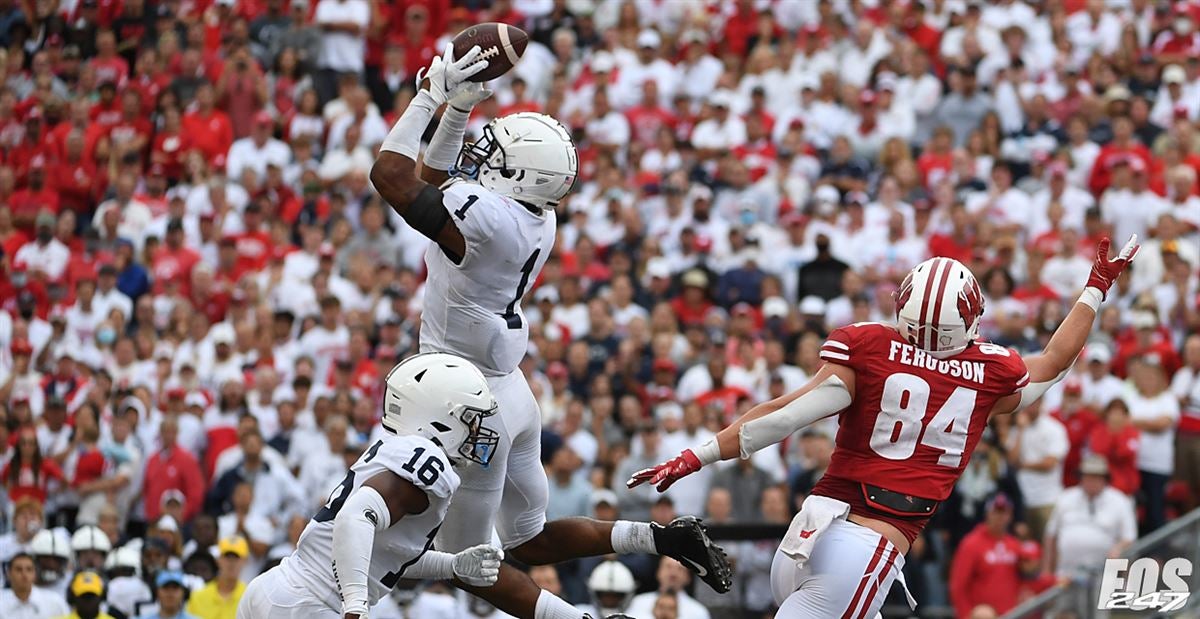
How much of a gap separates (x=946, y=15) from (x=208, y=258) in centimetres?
791

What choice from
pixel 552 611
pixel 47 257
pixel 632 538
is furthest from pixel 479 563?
pixel 47 257

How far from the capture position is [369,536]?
749 cm

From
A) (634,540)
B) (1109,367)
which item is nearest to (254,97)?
(1109,367)

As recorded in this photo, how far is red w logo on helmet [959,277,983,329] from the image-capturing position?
8.02m

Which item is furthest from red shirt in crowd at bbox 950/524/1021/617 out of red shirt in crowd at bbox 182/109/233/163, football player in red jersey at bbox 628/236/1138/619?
red shirt in crowd at bbox 182/109/233/163

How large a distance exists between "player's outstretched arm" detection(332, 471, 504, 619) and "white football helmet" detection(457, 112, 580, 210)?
4.69ft

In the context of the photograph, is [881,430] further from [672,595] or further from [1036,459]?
[1036,459]

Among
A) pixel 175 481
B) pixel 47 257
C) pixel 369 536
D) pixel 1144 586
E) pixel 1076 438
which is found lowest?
pixel 175 481

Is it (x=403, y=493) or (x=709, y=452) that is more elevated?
(x=709, y=452)

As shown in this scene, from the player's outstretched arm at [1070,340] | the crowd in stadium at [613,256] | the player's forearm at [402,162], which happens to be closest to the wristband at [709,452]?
the player's outstretched arm at [1070,340]

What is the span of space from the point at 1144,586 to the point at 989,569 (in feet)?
13.6

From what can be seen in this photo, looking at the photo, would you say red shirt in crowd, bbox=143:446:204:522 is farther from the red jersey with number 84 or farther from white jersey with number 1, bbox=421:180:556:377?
the red jersey with number 84

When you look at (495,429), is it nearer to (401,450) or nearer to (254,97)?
(401,450)

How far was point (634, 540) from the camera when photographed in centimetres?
879
